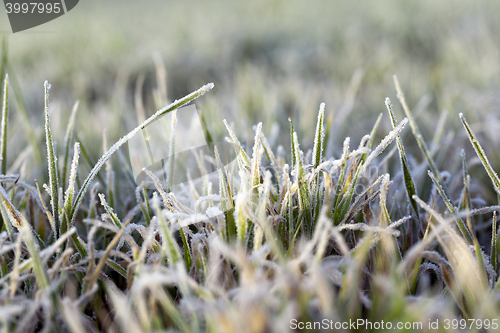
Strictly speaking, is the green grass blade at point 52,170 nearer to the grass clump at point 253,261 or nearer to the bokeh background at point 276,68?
the grass clump at point 253,261

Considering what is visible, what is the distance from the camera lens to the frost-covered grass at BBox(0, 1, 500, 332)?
0.45m

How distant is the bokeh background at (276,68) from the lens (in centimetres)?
123

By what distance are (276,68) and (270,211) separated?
164 centimetres

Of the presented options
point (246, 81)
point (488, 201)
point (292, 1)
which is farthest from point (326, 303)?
point (292, 1)

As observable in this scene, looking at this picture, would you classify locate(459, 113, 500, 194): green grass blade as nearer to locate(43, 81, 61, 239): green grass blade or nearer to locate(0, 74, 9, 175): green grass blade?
locate(43, 81, 61, 239): green grass blade

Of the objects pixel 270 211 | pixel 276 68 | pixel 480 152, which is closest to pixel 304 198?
pixel 270 211

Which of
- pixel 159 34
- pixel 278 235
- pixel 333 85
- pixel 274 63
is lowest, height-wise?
pixel 278 235

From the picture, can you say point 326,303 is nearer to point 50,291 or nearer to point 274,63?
point 50,291

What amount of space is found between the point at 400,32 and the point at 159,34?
5.12ft

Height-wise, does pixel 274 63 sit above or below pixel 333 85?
above

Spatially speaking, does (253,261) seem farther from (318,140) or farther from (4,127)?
(4,127)

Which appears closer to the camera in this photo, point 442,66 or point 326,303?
point 326,303

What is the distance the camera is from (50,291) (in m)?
0.45

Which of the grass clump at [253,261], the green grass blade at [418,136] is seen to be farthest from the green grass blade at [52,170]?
the green grass blade at [418,136]
